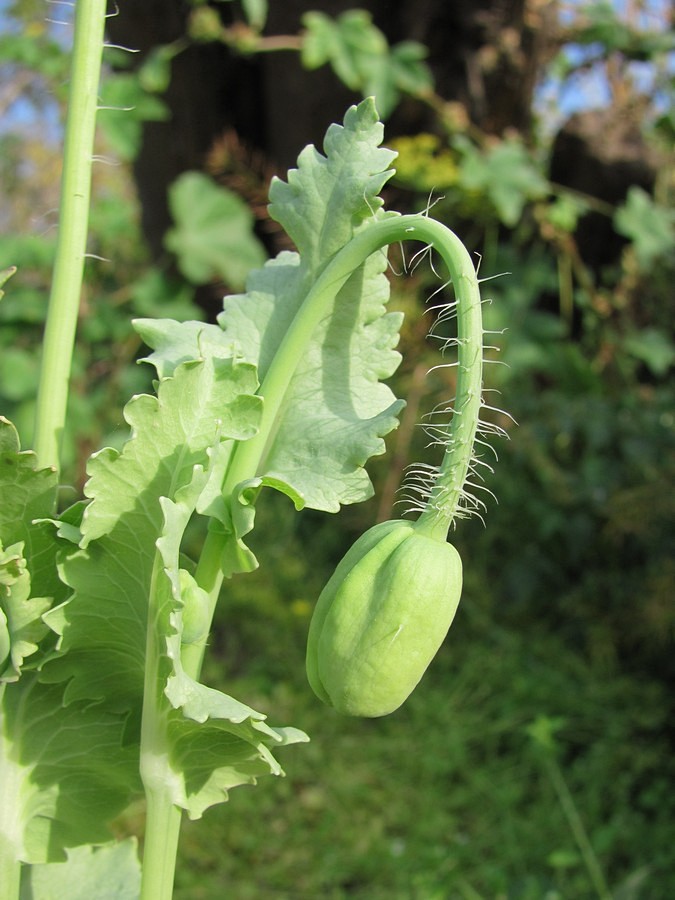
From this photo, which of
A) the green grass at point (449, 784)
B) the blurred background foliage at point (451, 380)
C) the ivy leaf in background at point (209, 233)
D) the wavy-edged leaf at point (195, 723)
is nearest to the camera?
the wavy-edged leaf at point (195, 723)

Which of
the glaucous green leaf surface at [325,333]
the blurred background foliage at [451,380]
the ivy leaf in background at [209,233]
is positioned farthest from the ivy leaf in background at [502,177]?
the glaucous green leaf surface at [325,333]

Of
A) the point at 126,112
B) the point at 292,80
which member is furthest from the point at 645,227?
the point at 126,112

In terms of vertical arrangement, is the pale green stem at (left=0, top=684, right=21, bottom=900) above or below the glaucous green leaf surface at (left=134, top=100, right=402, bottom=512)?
below

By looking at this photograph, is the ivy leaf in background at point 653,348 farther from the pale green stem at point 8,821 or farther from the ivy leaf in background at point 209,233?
the pale green stem at point 8,821

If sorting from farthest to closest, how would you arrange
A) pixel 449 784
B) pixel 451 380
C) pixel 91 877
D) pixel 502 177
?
pixel 502 177 < pixel 451 380 < pixel 449 784 < pixel 91 877

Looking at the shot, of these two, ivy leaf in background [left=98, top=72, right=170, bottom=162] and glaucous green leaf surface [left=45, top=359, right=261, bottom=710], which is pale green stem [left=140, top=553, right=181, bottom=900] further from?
ivy leaf in background [left=98, top=72, right=170, bottom=162]

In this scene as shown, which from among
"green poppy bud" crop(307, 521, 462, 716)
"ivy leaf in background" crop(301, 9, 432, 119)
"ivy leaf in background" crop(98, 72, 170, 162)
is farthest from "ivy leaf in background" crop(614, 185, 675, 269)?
"green poppy bud" crop(307, 521, 462, 716)

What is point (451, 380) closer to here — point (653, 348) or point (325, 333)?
point (653, 348)
